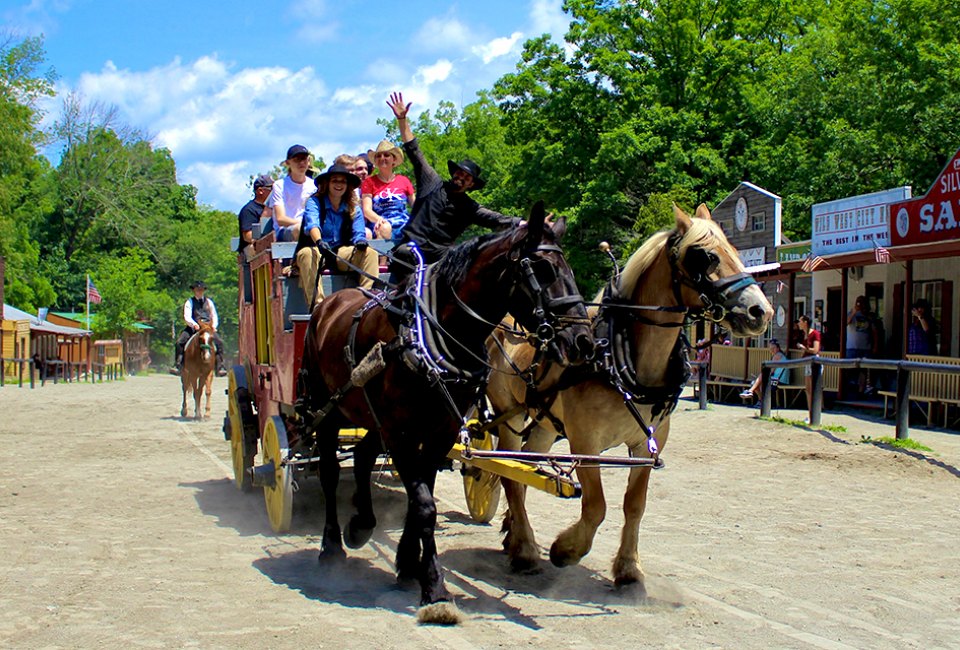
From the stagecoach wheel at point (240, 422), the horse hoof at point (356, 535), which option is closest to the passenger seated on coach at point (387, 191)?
the stagecoach wheel at point (240, 422)

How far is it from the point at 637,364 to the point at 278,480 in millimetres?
3177

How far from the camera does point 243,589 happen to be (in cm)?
645

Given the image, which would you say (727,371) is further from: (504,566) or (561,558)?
(561,558)

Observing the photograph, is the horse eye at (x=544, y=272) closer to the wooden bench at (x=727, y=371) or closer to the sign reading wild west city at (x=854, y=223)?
the sign reading wild west city at (x=854, y=223)

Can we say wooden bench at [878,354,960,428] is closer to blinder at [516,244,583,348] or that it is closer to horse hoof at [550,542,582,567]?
horse hoof at [550,542,582,567]

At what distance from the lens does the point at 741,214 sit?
29500 millimetres

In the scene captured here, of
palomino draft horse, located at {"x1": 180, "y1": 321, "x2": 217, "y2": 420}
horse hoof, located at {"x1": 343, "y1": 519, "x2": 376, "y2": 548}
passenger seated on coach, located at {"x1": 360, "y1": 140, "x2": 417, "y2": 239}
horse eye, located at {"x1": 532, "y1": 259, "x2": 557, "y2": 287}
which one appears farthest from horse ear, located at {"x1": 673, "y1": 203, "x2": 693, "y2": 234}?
A: palomino draft horse, located at {"x1": 180, "y1": 321, "x2": 217, "y2": 420}

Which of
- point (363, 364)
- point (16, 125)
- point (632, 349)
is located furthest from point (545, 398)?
point (16, 125)

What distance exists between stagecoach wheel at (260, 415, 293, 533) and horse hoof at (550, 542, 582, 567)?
2.40 meters

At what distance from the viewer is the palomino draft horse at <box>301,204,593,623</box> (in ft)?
18.3

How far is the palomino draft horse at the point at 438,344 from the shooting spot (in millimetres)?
5582

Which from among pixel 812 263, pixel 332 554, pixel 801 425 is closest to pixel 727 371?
pixel 812 263

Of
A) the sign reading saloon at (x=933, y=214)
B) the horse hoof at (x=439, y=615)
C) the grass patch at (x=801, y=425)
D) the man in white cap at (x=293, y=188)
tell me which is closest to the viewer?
the horse hoof at (x=439, y=615)

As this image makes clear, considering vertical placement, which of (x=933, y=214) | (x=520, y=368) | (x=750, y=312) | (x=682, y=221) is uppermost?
(x=933, y=214)
